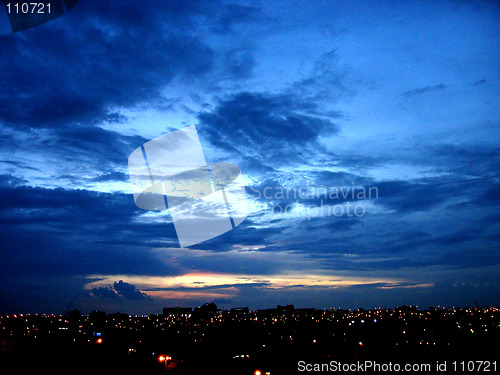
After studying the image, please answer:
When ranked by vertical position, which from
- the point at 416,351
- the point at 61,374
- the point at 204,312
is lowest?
the point at 204,312

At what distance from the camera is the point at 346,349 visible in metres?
30.4

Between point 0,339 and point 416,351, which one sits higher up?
point 0,339

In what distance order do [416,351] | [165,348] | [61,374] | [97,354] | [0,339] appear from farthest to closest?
[165,348], [416,351], [97,354], [0,339], [61,374]

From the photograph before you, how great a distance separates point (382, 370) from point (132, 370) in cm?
Result: 1426

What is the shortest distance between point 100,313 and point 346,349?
105m

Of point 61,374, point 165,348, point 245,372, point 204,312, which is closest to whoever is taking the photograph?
point 61,374

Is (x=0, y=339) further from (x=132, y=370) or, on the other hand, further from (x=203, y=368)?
(x=203, y=368)

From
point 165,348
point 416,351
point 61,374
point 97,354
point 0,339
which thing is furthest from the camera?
point 165,348

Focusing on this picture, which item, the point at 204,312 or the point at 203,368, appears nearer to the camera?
the point at 203,368

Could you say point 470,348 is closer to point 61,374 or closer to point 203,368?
point 203,368

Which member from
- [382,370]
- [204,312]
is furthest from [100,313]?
[382,370]

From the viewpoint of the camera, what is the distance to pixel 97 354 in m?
28.1

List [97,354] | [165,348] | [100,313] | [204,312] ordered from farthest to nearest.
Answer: [204,312]
[100,313]
[165,348]
[97,354]

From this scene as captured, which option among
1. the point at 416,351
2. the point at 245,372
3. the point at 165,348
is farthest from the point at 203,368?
the point at 416,351
